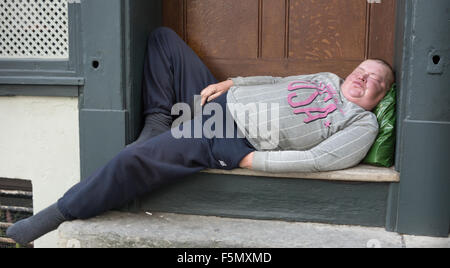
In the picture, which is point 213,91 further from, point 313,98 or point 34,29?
point 34,29

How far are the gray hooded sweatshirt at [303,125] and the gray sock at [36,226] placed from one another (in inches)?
39.6

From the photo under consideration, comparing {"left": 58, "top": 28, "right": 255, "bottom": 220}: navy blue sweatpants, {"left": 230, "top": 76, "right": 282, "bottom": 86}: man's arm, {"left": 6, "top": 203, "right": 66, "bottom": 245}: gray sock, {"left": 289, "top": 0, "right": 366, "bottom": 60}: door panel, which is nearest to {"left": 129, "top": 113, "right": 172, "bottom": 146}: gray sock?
{"left": 58, "top": 28, "right": 255, "bottom": 220}: navy blue sweatpants

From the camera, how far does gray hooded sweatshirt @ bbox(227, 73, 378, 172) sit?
1.94 metres

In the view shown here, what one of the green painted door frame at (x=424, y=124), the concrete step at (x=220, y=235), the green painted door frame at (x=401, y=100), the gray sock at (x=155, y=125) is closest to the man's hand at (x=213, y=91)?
the gray sock at (x=155, y=125)

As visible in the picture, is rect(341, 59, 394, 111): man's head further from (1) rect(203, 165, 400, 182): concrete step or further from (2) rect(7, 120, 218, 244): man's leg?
(2) rect(7, 120, 218, 244): man's leg

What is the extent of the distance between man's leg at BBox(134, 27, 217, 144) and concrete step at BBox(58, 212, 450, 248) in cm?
55

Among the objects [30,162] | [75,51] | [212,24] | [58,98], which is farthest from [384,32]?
[30,162]

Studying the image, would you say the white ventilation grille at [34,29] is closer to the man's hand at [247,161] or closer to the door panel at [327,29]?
the man's hand at [247,161]

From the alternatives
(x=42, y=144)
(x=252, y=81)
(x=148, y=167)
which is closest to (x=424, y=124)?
(x=252, y=81)

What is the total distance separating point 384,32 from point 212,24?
1005 millimetres

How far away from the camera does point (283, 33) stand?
2.44m

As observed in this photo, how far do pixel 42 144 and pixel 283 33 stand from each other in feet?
5.03

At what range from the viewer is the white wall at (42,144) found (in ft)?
7.41

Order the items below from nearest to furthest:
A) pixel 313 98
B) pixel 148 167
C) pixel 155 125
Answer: pixel 148 167 → pixel 313 98 → pixel 155 125
